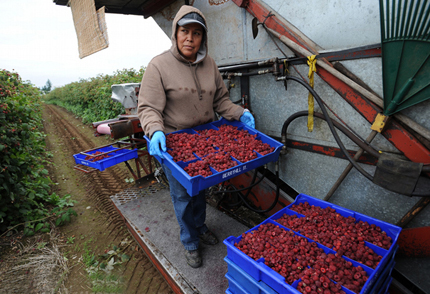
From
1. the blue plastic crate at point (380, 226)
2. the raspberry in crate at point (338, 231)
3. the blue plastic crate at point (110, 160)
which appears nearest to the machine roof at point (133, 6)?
the blue plastic crate at point (110, 160)

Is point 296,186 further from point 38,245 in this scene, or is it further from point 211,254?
point 38,245

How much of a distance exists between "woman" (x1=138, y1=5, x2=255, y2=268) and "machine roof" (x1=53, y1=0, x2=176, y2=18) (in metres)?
2.38

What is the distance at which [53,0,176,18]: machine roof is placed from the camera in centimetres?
403

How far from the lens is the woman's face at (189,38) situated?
2.17 metres

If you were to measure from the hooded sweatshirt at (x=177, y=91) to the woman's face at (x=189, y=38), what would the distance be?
0.05 metres

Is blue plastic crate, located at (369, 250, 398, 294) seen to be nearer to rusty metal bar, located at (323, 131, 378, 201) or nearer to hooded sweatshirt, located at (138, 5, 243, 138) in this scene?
rusty metal bar, located at (323, 131, 378, 201)

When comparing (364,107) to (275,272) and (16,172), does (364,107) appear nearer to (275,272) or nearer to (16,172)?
(275,272)

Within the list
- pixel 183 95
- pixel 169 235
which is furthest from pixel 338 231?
pixel 169 235

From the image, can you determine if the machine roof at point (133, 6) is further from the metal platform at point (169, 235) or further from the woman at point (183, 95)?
the metal platform at point (169, 235)

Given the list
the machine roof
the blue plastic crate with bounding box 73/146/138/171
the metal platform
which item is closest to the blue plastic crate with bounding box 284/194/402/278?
the metal platform

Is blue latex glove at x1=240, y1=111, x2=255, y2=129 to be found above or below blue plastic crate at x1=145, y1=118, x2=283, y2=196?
above

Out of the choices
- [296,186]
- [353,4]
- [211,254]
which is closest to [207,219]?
[211,254]

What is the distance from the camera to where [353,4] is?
2006 millimetres

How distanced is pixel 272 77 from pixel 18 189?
3.96 m
